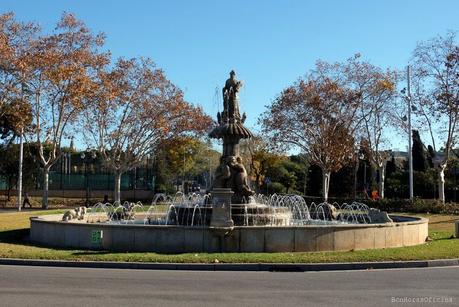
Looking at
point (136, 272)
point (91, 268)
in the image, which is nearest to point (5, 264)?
point (91, 268)

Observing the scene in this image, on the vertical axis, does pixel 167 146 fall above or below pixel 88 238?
above

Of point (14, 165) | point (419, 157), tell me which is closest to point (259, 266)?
point (14, 165)

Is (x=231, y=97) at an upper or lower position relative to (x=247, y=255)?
upper

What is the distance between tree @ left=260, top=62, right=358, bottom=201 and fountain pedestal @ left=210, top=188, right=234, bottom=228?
2968 centimetres

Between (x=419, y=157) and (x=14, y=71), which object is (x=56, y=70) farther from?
(x=419, y=157)

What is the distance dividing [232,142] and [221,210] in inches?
255

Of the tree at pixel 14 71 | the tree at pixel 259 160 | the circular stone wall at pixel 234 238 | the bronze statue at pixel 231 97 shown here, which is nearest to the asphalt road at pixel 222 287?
the circular stone wall at pixel 234 238

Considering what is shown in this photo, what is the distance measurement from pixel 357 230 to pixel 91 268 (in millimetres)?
7975

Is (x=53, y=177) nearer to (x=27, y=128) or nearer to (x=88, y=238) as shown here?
(x=27, y=128)

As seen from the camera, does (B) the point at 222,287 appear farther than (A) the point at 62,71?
No

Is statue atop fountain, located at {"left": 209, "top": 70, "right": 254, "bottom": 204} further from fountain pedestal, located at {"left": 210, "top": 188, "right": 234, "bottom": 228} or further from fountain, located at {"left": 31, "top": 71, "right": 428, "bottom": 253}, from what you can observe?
fountain pedestal, located at {"left": 210, "top": 188, "right": 234, "bottom": 228}

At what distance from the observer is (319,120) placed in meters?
46.2

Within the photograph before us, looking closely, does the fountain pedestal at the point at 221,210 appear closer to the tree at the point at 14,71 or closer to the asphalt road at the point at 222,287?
the asphalt road at the point at 222,287

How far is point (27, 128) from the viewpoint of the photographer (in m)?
44.7
